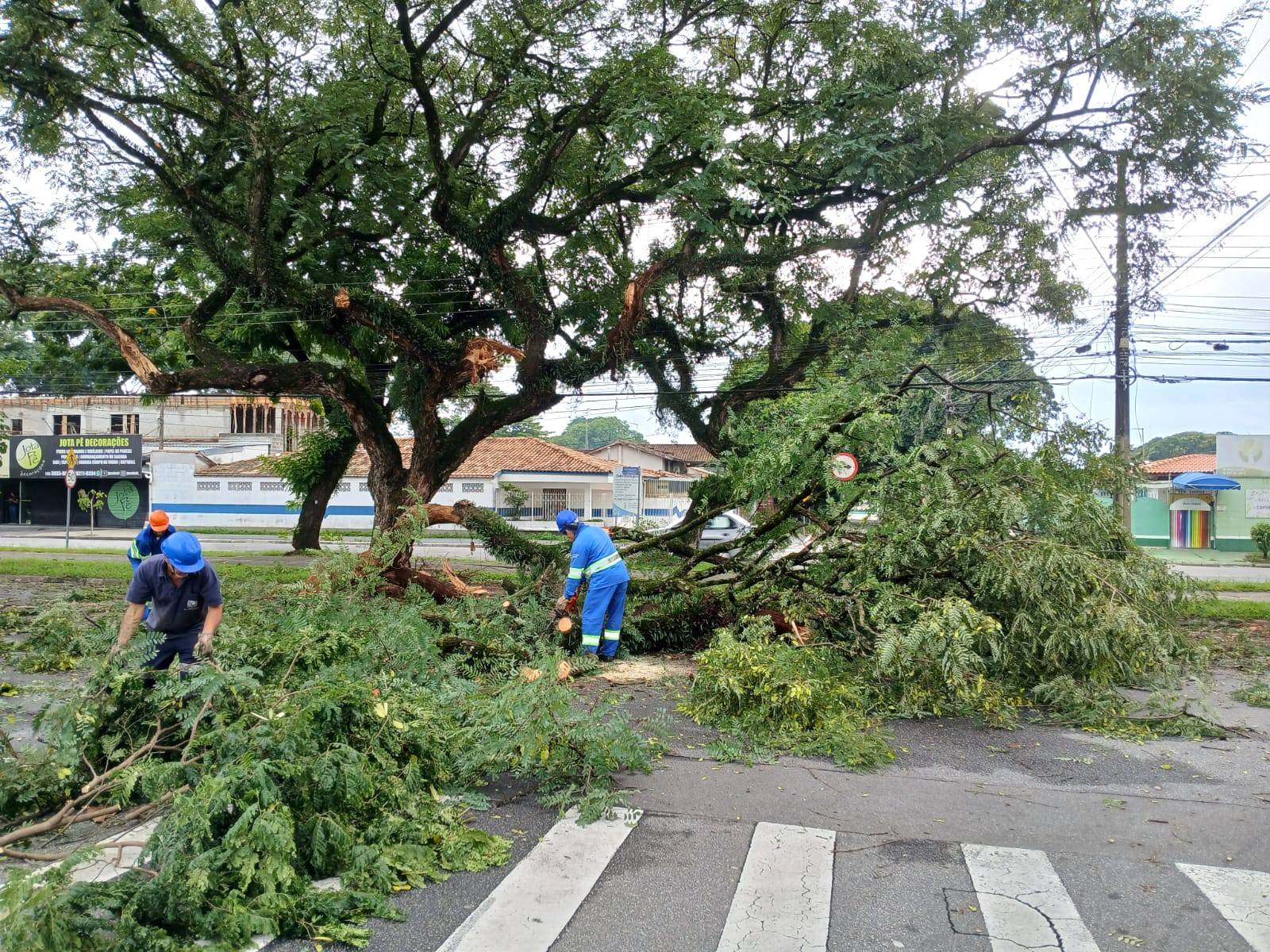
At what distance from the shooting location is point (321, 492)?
22609 mm

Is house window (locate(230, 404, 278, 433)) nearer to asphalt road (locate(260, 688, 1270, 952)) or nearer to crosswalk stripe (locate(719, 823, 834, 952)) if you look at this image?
asphalt road (locate(260, 688, 1270, 952))

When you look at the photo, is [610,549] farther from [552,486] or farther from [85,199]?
[552,486]

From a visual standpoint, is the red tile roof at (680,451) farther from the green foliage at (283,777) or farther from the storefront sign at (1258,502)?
the green foliage at (283,777)

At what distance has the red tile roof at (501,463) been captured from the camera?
3984 centimetres

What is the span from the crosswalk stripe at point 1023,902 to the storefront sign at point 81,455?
4364cm

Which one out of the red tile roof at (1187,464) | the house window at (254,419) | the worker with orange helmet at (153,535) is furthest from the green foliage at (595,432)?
the worker with orange helmet at (153,535)

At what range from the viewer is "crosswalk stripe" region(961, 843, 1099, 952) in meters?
3.36

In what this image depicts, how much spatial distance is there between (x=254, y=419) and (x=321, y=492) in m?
29.0

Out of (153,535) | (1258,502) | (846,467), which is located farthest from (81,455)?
(1258,502)

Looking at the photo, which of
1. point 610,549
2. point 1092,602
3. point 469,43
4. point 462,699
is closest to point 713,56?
point 469,43

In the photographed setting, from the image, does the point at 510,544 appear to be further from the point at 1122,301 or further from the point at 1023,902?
the point at 1122,301

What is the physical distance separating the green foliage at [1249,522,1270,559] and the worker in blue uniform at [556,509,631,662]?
92.5ft

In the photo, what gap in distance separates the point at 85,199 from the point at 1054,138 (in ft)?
52.7

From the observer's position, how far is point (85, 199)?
15.3m
